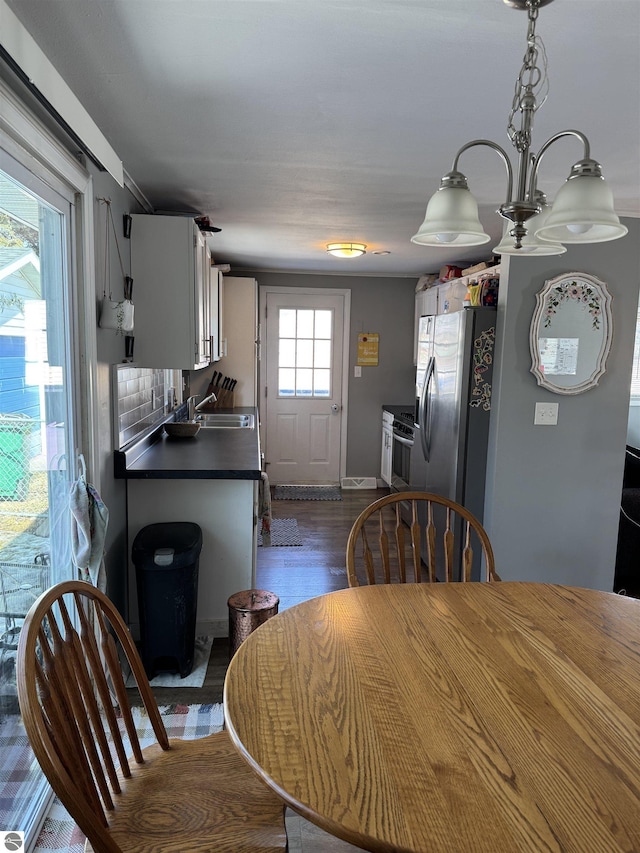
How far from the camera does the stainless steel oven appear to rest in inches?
193

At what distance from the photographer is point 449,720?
994 mm

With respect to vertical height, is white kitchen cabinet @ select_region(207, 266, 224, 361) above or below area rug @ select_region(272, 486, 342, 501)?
above

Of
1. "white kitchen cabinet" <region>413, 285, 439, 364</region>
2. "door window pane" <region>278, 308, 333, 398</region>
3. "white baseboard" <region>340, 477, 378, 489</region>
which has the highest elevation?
"white kitchen cabinet" <region>413, 285, 439, 364</region>

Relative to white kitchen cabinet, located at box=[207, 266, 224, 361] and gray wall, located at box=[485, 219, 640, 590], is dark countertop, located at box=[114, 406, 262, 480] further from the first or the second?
gray wall, located at box=[485, 219, 640, 590]

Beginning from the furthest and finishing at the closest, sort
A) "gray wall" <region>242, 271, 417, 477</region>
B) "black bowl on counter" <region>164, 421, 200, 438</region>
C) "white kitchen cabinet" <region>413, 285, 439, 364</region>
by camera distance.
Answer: "gray wall" <region>242, 271, 417, 477</region> < "white kitchen cabinet" <region>413, 285, 439, 364</region> < "black bowl on counter" <region>164, 421, 200, 438</region>

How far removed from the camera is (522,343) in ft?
10.2

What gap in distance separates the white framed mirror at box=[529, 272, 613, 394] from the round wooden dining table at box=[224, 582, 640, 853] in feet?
6.08

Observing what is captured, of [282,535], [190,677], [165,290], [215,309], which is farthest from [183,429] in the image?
[190,677]

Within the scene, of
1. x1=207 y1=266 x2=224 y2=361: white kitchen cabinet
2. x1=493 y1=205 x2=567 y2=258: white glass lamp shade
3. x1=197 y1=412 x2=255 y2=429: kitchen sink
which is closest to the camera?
x1=493 y1=205 x2=567 y2=258: white glass lamp shade

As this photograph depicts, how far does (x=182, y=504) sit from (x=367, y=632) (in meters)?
1.65

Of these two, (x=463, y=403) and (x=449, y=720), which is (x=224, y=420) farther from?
(x=449, y=720)

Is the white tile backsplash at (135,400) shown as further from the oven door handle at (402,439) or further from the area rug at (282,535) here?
the oven door handle at (402,439)

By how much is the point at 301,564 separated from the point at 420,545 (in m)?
1.01

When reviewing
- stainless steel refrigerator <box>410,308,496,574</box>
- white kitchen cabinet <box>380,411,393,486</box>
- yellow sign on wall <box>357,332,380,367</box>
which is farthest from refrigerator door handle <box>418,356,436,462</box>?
yellow sign on wall <box>357,332,380,367</box>
